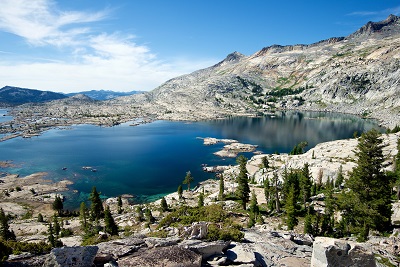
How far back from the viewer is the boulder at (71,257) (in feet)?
55.6

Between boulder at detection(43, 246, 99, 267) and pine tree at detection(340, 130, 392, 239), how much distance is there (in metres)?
36.2

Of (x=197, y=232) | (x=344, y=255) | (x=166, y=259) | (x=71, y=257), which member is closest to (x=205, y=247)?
(x=197, y=232)

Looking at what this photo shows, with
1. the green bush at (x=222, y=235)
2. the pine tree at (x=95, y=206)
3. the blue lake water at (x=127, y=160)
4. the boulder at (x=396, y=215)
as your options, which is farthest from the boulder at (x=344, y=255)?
the blue lake water at (x=127, y=160)

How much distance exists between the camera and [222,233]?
26.6 m

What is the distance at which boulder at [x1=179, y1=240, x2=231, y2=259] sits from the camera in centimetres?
2129

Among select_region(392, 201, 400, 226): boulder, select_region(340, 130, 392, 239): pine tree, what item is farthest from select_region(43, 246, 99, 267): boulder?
select_region(392, 201, 400, 226): boulder

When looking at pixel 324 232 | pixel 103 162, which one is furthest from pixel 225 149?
pixel 324 232

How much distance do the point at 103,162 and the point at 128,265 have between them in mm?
130149

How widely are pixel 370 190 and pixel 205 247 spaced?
2986 cm

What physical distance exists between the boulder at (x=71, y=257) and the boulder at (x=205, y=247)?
723 centimetres

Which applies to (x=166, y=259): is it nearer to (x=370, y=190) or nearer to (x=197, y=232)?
(x=197, y=232)

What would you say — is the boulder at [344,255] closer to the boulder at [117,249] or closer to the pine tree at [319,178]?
the boulder at [117,249]

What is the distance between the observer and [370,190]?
38.4 meters

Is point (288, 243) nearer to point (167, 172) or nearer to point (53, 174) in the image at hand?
point (167, 172)
